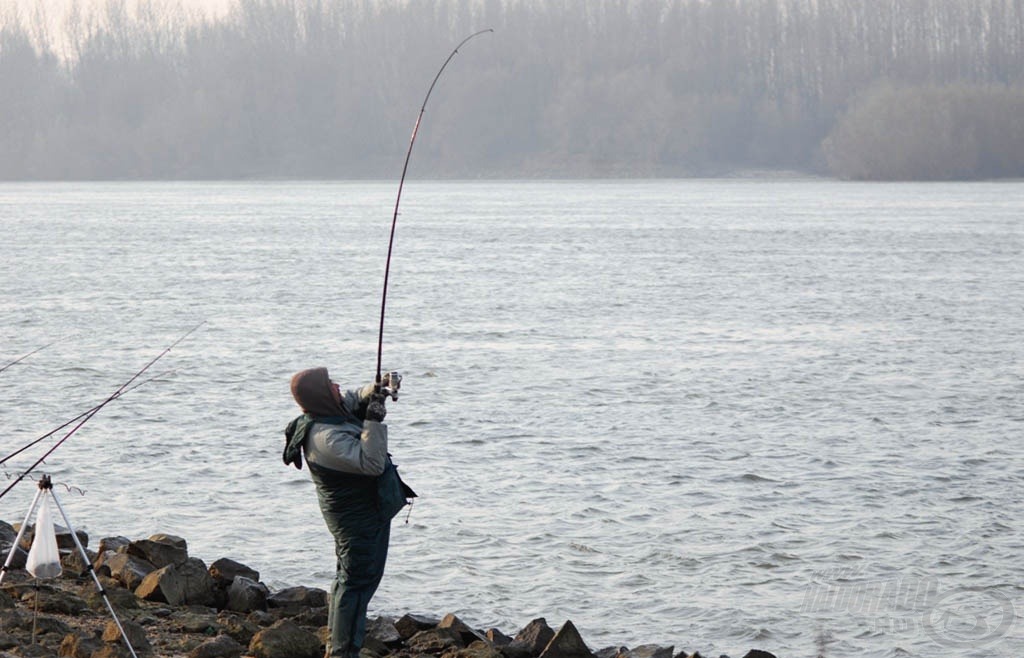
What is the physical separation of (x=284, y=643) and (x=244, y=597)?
3.59ft

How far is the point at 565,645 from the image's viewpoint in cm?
661

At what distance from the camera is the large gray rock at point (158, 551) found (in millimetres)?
7633

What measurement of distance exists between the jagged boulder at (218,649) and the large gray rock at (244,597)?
0.93 metres

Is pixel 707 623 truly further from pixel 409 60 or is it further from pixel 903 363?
pixel 409 60

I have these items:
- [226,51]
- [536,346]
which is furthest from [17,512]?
[226,51]

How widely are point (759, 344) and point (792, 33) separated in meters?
90.5

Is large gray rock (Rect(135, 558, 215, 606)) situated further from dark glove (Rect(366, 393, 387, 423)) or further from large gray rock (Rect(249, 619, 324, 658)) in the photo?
dark glove (Rect(366, 393, 387, 423))

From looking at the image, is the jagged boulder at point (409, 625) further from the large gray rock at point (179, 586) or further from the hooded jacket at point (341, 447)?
the hooded jacket at point (341, 447)

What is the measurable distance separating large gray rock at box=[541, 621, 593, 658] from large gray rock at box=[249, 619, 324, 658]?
108 centimetres

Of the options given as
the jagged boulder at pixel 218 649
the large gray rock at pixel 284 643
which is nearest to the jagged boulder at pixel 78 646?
the jagged boulder at pixel 218 649

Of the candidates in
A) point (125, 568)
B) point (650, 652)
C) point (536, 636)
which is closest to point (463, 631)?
point (536, 636)

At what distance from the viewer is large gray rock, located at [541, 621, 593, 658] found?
260 inches

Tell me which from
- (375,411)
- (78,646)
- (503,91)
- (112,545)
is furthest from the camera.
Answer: (503,91)

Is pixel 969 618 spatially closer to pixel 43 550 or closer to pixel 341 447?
pixel 341 447
